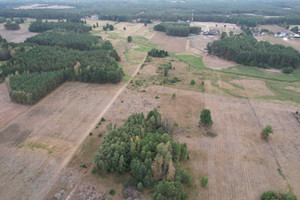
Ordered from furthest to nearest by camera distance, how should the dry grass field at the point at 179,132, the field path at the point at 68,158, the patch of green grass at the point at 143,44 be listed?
the patch of green grass at the point at 143,44 → the dry grass field at the point at 179,132 → the field path at the point at 68,158

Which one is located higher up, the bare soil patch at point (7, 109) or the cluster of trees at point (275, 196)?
the bare soil patch at point (7, 109)

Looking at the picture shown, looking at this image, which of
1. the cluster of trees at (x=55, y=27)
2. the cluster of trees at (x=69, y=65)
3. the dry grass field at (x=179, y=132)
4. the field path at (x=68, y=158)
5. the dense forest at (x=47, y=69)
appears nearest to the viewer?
the field path at (x=68, y=158)

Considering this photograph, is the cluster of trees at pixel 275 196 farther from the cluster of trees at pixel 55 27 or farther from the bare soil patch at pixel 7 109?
the cluster of trees at pixel 55 27

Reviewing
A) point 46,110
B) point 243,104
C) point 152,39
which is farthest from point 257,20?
point 46,110

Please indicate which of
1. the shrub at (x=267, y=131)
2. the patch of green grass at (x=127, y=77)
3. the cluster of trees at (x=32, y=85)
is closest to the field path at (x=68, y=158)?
the patch of green grass at (x=127, y=77)

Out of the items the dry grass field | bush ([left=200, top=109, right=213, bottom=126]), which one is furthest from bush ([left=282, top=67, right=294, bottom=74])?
bush ([left=200, top=109, right=213, bottom=126])

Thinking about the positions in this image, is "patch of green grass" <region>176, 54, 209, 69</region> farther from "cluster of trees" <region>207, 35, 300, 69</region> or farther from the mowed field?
the mowed field

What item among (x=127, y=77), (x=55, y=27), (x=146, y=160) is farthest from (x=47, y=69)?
(x=55, y=27)
